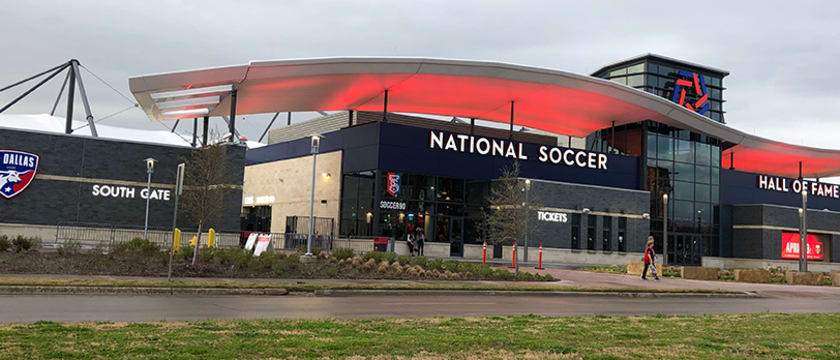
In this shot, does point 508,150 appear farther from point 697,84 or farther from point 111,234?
point 111,234

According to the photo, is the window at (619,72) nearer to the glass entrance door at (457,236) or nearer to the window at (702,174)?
the window at (702,174)

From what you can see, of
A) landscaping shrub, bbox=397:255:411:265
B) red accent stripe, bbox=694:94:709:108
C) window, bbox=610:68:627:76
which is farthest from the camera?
window, bbox=610:68:627:76

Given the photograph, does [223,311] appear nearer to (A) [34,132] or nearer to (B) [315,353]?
(B) [315,353]

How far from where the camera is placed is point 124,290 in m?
15.7

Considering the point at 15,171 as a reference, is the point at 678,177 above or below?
above

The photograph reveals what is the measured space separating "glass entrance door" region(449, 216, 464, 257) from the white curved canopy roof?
27.3 feet

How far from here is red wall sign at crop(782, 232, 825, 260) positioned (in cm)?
5631

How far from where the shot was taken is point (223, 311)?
1266 cm

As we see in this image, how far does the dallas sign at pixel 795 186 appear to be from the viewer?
2359 inches

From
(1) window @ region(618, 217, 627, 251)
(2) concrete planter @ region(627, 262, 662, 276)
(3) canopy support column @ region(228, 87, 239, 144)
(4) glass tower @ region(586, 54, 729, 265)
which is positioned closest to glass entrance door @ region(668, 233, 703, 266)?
(4) glass tower @ region(586, 54, 729, 265)

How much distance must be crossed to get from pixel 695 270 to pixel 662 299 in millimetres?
12195

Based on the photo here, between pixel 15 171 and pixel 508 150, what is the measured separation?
28.3m

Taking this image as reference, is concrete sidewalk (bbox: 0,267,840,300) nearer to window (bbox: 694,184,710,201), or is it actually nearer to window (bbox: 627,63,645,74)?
window (bbox: 694,184,710,201)

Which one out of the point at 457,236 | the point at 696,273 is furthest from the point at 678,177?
the point at 696,273
